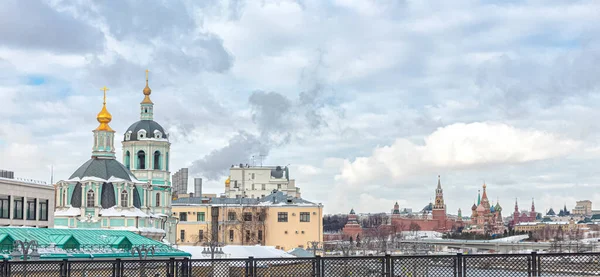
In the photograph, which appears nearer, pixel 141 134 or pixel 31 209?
pixel 31 209

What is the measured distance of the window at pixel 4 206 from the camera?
65.6 meters

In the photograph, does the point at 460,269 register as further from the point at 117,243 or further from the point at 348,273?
the point at 117,243

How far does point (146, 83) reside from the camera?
379 feet

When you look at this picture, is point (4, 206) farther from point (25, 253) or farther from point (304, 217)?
point (304, 217)

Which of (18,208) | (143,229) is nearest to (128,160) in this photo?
(143,229)

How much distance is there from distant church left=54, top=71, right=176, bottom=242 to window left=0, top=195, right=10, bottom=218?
30.0m

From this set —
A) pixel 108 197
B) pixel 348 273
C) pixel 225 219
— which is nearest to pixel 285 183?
pixel 225 219

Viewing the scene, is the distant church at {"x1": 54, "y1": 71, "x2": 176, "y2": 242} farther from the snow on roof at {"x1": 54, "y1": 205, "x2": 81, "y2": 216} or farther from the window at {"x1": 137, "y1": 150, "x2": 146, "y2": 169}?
the window at {"x1": 137, "y1": 150, "x2": 146, "y2": 169}

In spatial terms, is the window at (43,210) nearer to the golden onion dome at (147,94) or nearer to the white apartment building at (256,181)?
the golden onion dome at (147,94)

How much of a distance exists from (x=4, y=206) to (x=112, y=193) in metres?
33.4

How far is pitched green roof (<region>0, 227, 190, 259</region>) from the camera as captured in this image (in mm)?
54175

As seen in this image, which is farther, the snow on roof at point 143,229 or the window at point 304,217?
the window at point 304,217

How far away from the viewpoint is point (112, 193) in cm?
9931

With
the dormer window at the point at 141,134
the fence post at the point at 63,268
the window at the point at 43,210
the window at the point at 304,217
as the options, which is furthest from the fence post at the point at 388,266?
the window at the point at 304,217
